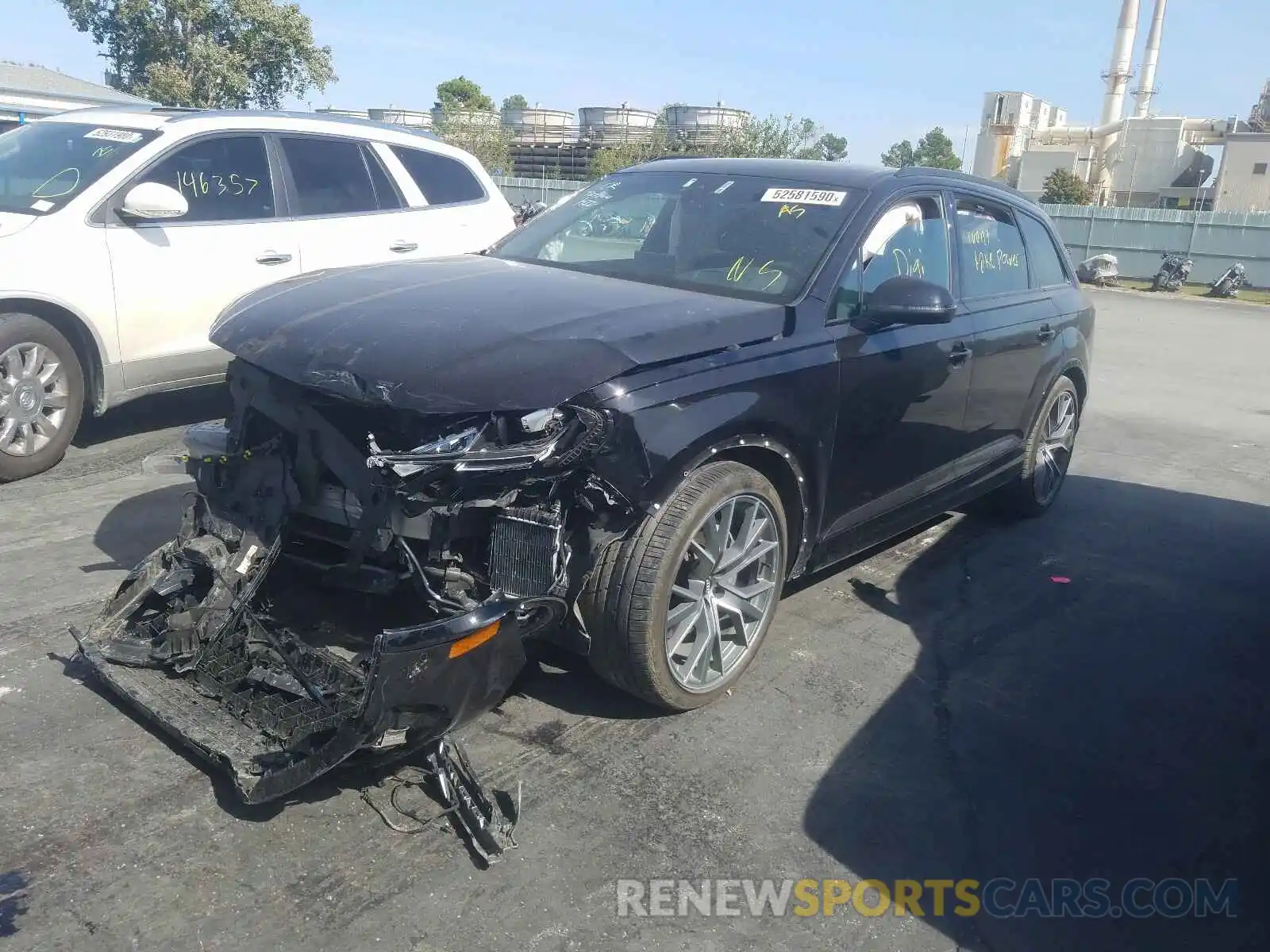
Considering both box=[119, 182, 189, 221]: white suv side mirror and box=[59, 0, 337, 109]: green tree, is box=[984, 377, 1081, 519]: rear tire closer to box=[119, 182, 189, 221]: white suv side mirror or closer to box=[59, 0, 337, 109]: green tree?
box=[119, 182, 189, 221]: white suv side mirror

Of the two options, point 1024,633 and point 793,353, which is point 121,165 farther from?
point 1024,633

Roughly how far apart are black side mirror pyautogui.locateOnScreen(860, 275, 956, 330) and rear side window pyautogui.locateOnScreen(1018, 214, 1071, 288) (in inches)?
76.0

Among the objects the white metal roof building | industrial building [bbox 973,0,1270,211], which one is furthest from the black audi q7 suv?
industrial building [bbox 973,0,1270,211]

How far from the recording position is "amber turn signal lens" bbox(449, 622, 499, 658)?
279 cm

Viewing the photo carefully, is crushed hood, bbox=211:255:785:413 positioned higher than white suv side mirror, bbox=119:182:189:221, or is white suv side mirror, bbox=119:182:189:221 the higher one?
white suv side mirror, bbox=119:182:189:221

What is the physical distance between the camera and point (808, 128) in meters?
40.6

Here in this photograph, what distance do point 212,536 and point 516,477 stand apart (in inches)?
46.6

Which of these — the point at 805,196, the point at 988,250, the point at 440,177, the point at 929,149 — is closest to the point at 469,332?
the point at 805,196

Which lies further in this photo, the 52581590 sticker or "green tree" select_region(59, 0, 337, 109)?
"green tree" select_region(59, 0, 337, 109)

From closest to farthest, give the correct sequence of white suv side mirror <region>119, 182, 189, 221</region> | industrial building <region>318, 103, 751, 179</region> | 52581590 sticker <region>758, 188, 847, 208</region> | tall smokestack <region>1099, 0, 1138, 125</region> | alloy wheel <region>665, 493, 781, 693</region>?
alloy wheel <region>665, 493, 781, 693</region>, 52581590 sticker <region>758, 188, 847, 208</region>, white suv side mirror <region>119, 182, 189, 221</region>, industrial building <region>318, 103, 751, 179</region>, tall smokestack <region>1099, 0, 1138, 125</region>

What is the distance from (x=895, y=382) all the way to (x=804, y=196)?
0.87 meters

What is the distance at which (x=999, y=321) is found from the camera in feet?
16.5

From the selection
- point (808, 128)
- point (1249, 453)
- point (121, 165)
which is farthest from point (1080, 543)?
point (808, 128)

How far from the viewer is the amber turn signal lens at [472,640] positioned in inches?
110
